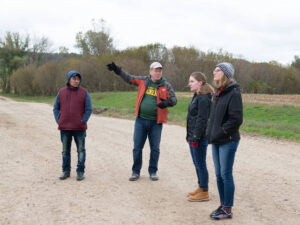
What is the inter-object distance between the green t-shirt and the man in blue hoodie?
1.00 m

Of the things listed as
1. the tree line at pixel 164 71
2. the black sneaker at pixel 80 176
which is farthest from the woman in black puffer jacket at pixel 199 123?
the tree line at pixel 164 71

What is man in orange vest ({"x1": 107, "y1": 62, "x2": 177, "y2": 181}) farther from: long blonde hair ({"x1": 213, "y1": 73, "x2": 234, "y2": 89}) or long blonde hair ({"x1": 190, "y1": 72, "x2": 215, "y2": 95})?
long blonde hair ({"x1": 213, "y1": 73, "x2": 234, "y2": 89})

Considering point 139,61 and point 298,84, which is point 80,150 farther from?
point 298,84

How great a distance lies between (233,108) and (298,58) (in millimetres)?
58595

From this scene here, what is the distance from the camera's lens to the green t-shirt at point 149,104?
5.80m

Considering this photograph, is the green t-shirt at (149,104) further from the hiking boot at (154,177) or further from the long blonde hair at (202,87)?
the long blonde hair at (202,87)

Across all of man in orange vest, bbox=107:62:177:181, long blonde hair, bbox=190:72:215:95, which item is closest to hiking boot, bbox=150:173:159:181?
man in orange vest, bbox=107:62:177:181

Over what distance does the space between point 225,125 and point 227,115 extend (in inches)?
5.8

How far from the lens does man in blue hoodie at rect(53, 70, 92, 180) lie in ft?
19.2

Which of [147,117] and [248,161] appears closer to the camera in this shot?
[147,117]

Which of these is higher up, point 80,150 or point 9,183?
point 80,150

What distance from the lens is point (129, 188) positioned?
5496mm

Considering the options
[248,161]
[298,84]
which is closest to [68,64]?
[298,84]

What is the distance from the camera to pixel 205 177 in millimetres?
5016
